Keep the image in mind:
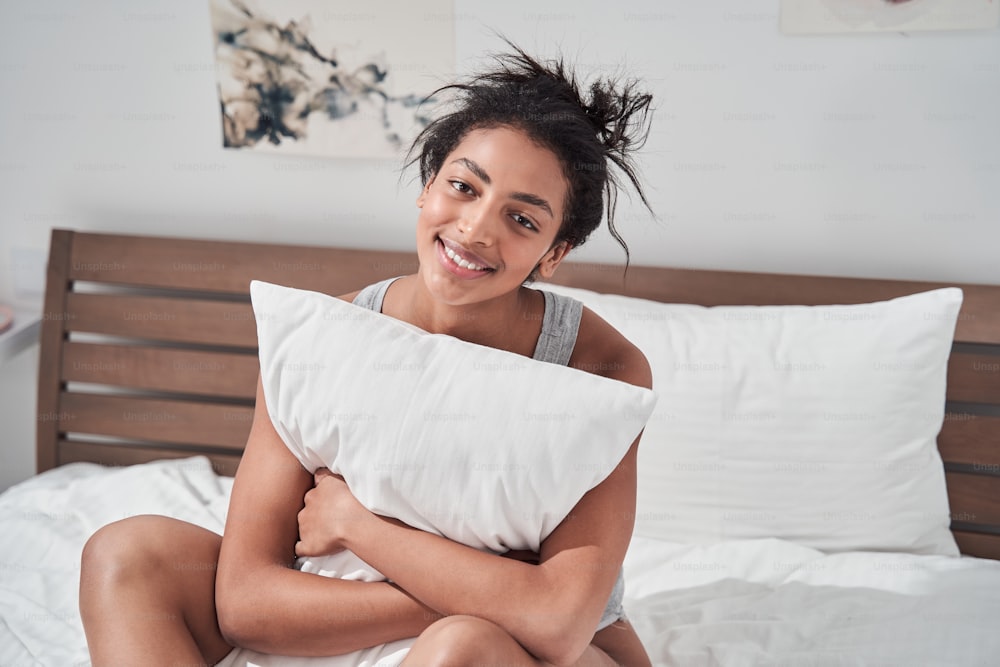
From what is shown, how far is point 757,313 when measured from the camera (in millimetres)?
1618

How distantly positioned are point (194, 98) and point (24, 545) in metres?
0.97

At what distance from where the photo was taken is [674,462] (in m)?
1.58

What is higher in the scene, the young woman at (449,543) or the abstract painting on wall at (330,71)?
the abstract painting on wall at (330,71)

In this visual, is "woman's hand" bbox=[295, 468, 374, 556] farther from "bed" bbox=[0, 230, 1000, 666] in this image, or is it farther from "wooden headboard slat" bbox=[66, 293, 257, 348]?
"wooden headboard slat" bbox=[66, 293, 257, 348]

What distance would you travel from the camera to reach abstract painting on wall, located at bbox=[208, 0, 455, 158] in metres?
1.75

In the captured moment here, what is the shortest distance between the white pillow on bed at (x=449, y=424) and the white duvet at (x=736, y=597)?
1.04 feet

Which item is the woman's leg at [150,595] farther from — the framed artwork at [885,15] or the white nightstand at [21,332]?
the framed artwork at [885,15]

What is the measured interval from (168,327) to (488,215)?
3.71 feet

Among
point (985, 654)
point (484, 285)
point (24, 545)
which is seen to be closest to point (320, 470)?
point (484, 285)

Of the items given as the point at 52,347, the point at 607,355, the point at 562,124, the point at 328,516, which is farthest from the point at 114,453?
the point at 562,124

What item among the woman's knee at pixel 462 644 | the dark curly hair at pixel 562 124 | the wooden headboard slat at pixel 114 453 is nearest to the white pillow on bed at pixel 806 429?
the dark curly hair at pixel 562 124

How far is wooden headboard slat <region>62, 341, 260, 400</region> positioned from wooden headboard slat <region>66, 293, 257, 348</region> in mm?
32

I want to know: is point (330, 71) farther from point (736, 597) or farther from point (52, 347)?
point (736, 597)

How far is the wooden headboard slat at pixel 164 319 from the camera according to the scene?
1.88m
